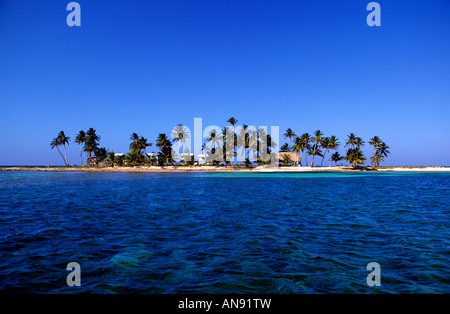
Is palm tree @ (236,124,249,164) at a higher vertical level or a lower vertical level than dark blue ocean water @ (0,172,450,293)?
higher

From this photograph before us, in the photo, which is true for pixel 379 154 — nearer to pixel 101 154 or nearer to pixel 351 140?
pixel 351 140

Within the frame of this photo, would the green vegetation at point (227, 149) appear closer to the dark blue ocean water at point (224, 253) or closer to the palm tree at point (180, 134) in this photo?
the palm tree at point (180, 134)

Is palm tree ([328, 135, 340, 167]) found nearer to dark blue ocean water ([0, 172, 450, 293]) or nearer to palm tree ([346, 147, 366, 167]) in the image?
palm tree ([346, 147, 366, 167])

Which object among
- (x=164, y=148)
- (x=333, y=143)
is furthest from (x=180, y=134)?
(x=333, y=143)

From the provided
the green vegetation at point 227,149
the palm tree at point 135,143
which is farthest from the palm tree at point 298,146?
the palm tree at point 135,143

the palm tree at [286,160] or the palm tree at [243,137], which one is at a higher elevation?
the palm tree at [243,137]

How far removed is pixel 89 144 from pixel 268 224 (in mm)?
116425

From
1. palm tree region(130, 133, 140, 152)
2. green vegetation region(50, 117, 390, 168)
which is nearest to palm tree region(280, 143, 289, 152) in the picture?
green vegetation region(50, 117, 390, 168)

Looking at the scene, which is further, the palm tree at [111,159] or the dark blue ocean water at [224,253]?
the palm tree at [111,159]

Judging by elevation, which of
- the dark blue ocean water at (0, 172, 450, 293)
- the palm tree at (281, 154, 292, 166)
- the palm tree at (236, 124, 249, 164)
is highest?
the palm tree at (236, 124, 249, 164)

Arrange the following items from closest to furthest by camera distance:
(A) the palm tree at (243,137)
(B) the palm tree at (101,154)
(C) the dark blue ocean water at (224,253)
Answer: (C) the dark blue ocean water at (224,253) < (A) the palm tree at (243,137) < (B) the palm tree at (101,154)

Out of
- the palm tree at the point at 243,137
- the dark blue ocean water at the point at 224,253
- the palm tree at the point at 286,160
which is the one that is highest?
the palm tree at the point at 243,137

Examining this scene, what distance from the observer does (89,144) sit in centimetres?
11112
